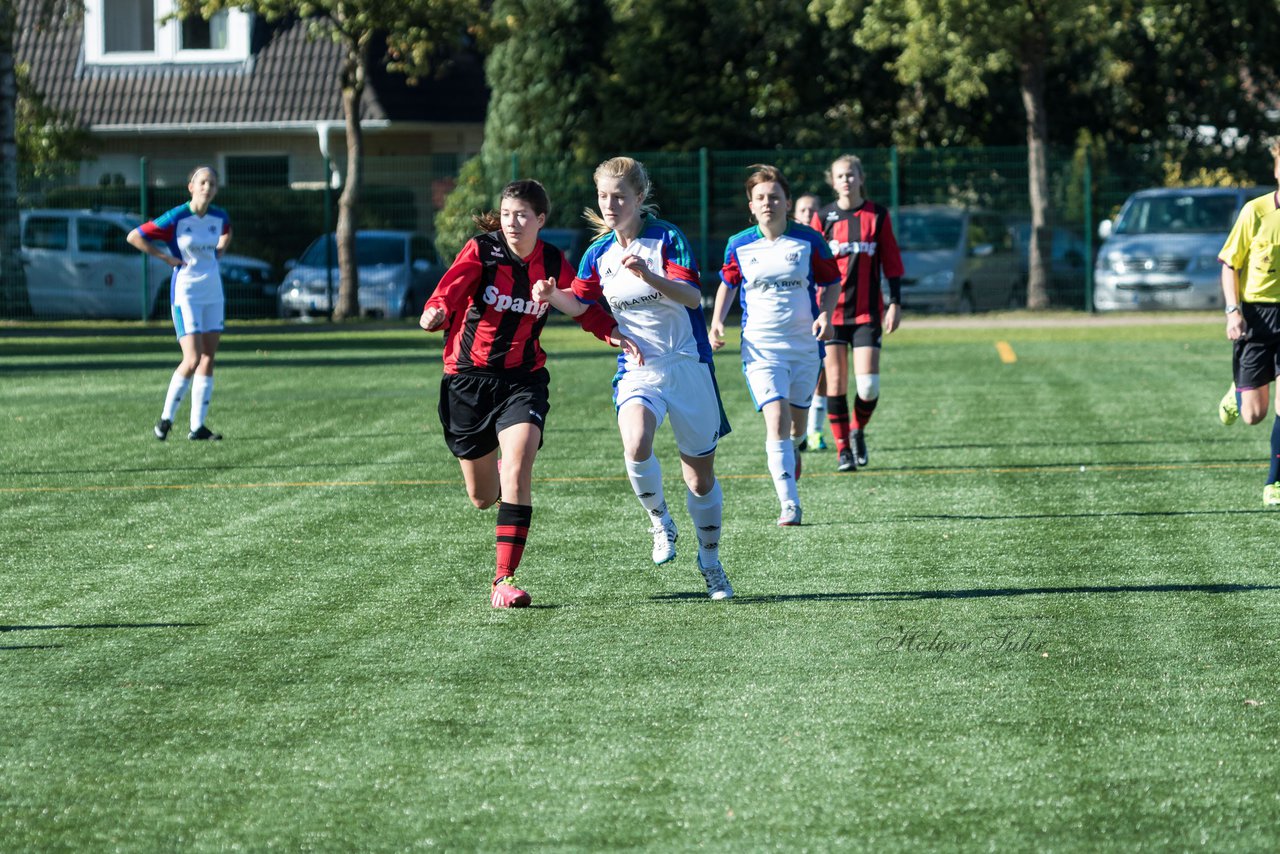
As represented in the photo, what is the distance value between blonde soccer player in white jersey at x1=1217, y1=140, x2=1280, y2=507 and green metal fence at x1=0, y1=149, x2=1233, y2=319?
59.9ft

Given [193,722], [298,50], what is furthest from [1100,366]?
[298,50]

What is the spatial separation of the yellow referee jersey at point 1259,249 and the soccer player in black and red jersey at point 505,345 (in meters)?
3.95

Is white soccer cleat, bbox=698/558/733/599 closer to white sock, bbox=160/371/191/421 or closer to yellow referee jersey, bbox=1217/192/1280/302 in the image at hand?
yellow referee jersey, bbox=1217/192/1280/302

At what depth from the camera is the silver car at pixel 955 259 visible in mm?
27625

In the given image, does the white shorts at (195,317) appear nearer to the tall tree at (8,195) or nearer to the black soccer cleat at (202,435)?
the black soccer cleat at (202,435)

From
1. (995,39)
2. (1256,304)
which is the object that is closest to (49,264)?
(995,39)

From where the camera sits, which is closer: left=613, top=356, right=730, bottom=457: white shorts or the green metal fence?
left=613, top=356, right=730, bottom=457: white shorts

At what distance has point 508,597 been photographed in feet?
23.9

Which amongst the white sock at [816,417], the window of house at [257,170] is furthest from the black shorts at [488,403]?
the window of house at [257,170]

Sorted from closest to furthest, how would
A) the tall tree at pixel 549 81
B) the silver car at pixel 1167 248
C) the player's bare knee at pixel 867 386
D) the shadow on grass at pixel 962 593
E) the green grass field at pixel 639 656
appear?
the green grass field at pixel 639 656
the shadow on grass at pixel 962 593
the player's bare knee at pixel 867 386
the silver car at pixel 1167 248
the tall tree at pixel 549 81

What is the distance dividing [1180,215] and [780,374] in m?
19.0

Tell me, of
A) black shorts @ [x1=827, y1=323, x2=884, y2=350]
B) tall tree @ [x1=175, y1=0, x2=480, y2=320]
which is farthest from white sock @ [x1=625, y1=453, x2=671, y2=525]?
tall tree @ [x1=175, y1=0, x2=480, y2=320]

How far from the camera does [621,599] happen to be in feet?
24.7

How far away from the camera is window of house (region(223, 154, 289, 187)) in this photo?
1121 inches
